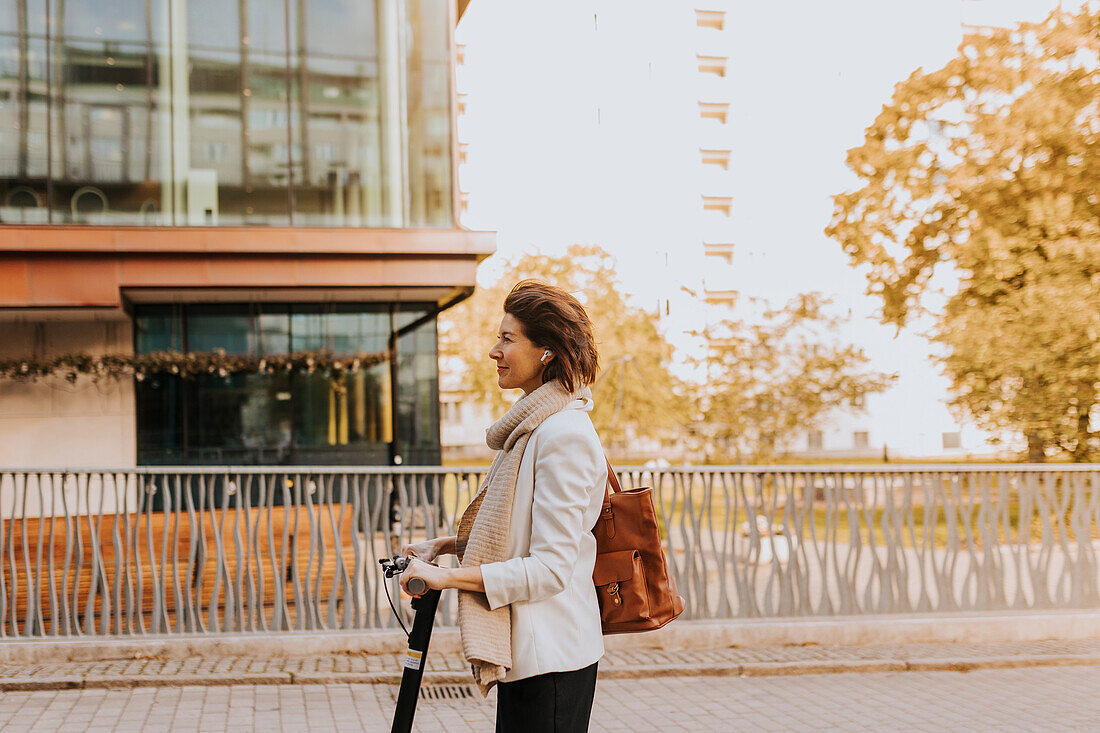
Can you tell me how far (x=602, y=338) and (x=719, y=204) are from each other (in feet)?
82.8

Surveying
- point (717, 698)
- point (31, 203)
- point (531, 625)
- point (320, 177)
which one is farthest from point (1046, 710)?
point (31, 203)

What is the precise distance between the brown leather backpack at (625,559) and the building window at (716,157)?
5040 cm

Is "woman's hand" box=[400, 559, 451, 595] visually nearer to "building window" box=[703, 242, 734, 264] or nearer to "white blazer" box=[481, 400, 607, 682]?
"white blazer" box=[481, 400, 607, 682]

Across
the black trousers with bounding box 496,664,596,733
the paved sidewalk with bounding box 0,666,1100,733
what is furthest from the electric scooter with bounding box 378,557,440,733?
the paved sidewalk with bounding box 0,666,1100,733

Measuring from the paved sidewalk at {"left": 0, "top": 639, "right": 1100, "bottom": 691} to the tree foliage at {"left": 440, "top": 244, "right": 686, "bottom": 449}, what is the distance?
1812 cm

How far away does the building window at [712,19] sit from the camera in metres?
51.8

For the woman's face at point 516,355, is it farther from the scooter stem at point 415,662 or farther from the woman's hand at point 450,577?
the scooter stem at point 415,662

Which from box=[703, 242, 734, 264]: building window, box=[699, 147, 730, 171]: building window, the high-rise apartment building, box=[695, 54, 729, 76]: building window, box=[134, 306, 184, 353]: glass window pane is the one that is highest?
box=[695, 54, 729, 76]: building window

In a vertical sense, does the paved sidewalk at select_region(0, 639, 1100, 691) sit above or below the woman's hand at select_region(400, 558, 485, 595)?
below

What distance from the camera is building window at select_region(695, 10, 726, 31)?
51781 millimetres

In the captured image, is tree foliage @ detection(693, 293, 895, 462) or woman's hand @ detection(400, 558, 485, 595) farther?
tree foliage @ detection(693, 293, 895, 462)

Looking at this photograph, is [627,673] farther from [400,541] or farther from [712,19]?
[712,19]

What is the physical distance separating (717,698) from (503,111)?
4574 cm

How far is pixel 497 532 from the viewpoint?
105 inches
